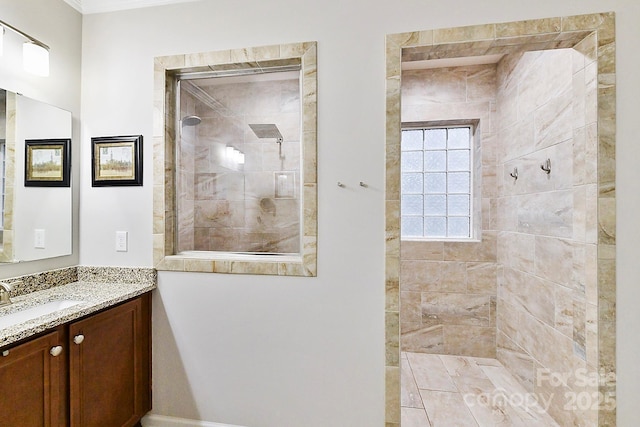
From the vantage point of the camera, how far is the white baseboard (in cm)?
187

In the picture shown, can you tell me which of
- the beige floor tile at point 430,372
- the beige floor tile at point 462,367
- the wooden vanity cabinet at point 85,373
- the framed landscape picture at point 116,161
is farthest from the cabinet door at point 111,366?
the beige floor tile at point 462,367

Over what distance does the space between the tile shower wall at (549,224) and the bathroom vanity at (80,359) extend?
2.40 metres

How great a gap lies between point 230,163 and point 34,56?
1130mm

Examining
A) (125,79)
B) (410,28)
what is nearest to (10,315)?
(125,79)

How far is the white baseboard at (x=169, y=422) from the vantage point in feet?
6.14

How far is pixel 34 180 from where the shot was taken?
5.79 ft

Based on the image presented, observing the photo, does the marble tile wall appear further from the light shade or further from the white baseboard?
the light shade

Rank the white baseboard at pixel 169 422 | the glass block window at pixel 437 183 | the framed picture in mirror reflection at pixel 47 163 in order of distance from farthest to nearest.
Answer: the glass block window at pixel 437 183 → the white baseboard at pixel 169 422 → the framed picture in mirror reflection at pixel 47 163

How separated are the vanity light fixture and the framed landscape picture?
1.42 ft

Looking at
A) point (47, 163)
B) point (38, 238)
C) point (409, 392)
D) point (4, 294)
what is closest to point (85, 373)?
point (4, 294)

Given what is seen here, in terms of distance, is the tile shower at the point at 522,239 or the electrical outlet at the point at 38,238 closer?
the tile shower at the point at 522,239

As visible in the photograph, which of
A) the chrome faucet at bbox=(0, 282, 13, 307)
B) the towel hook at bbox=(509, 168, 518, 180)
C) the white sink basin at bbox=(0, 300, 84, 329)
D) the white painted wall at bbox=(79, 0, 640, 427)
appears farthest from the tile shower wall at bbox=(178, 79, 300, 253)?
the towel hook at bbox=(509, 168, 518, 180)

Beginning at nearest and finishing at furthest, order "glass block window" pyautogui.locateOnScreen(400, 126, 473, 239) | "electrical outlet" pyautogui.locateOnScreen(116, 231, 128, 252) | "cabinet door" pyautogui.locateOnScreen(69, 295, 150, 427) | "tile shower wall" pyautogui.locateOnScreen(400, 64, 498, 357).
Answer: "cabinet door" pyautogui.locateOnScreen(69, 295, 150, 427), "electrical outlet" pyautogui.locateOnScreen(116, 231, 128, 252), "tile shower wall" pyautogui.locateOnScreen(400, 64, 498, 357), "glass block window" pyautogui.locateOnScreen(400, 126, 473, 239)

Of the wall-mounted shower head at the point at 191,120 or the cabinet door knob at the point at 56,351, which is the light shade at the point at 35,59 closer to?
the wall-mounted shower head at the point at 191,120
